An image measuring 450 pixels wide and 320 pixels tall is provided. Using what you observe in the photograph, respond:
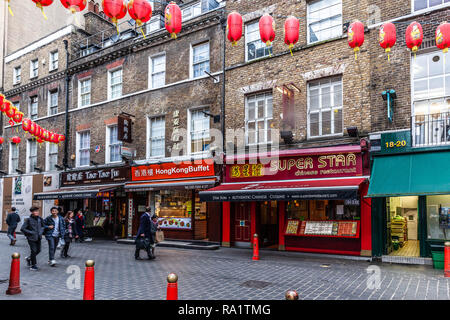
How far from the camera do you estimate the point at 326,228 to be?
12.7 meters

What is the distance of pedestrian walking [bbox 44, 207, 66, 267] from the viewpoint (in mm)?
10566

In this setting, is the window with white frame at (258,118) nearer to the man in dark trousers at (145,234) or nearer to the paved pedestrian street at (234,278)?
the paved pedestrian street at (234,278)

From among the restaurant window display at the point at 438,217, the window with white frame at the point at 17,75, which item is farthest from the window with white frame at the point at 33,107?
the restaurant window display at the point at 438,217

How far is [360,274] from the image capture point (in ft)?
30.5

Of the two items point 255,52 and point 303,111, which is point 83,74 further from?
point 303,111

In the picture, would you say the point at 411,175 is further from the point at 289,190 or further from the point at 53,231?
the point at 53,231

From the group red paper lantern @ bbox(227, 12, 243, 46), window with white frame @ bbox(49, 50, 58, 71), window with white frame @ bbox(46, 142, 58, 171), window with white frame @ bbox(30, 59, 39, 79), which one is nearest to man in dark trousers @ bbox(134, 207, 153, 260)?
red paper lantern @ bbox(227, 12, 243, 46)

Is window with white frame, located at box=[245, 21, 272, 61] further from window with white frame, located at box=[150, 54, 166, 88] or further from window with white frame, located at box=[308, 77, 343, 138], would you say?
window with white frame, located at box=[150, 54, 166, 88]

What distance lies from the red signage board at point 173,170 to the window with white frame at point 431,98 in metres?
7.98

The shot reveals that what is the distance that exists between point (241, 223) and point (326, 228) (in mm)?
3683

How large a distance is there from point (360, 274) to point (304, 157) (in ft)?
16.4

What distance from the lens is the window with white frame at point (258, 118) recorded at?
14.5 metres

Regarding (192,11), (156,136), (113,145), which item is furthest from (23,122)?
(192,11)

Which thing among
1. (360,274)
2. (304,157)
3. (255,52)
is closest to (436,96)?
(304,157)
